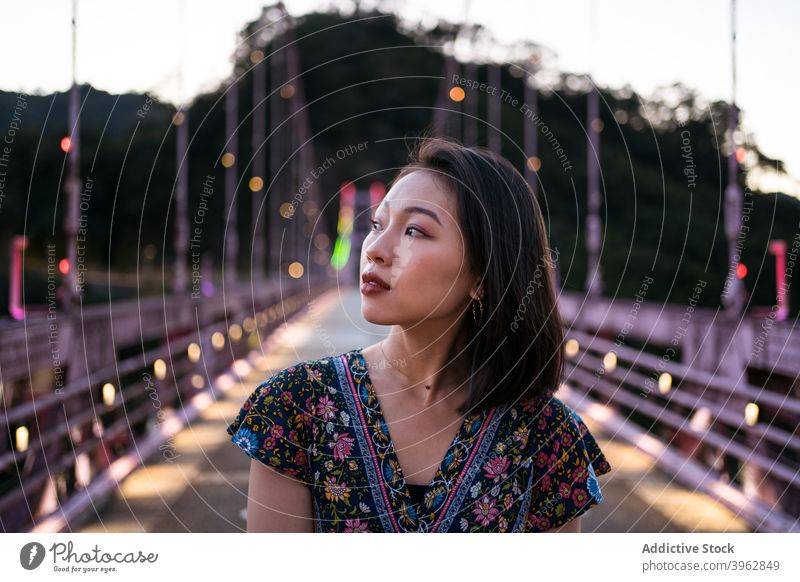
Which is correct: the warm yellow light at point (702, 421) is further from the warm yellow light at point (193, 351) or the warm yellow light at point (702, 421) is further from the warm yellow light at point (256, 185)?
the warm yellow light at point (256, 185)

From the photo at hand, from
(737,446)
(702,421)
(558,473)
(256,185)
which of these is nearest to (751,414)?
(737,446)

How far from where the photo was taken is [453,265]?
1369mm

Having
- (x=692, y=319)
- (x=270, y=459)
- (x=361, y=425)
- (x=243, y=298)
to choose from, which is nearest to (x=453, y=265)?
(x=361, y=425)

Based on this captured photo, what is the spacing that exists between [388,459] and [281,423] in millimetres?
173

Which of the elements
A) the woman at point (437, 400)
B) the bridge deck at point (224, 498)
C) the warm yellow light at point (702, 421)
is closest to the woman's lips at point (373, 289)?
the woman at point (437, 400)

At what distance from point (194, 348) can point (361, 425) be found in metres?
5.03

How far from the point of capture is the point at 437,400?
4.80ft

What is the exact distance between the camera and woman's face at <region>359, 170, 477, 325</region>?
1.34 m

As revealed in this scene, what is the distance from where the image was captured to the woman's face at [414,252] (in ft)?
4.41

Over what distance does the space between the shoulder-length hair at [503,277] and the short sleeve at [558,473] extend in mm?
55

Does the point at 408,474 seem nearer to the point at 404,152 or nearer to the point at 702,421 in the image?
the point at 404,152

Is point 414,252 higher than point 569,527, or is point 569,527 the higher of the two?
point 414,252

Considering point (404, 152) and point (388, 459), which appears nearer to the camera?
point (388, 459)
